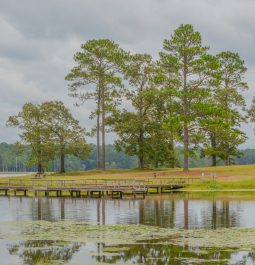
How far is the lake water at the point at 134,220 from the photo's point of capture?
2961cm

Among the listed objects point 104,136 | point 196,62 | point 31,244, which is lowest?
point 31,244

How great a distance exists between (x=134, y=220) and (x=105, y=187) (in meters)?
28.4

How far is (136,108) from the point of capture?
111m

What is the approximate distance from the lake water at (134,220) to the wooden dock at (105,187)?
154 inches

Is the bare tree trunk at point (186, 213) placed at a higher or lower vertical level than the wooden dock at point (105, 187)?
lower

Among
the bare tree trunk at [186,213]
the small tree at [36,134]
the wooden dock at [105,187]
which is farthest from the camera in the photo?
the small tree at [36,134]

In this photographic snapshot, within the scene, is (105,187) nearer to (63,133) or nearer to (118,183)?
(118,183)

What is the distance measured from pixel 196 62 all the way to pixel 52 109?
3472 cm

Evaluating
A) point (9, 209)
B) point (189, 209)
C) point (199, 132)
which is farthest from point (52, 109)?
point (189, 209)

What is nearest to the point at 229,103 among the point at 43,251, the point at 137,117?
the point at 137,117

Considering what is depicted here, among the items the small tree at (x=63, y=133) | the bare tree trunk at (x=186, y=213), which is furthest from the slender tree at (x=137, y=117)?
the bare tree trunk at (x=186, y=213)

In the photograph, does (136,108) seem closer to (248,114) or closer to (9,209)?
(248,114)

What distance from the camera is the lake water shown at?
2961 cm

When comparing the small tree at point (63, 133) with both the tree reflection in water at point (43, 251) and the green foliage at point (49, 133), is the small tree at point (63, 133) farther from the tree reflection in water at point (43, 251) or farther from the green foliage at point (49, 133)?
the tree reflection in water at point (43, 251)
